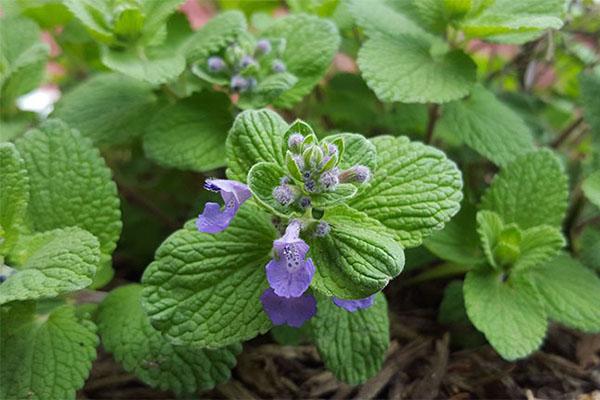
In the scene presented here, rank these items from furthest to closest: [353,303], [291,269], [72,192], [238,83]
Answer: [238,83] < [72,192] < [353,303] < [291,269]

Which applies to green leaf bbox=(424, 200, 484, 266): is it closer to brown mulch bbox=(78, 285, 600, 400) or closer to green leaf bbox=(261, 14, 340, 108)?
brown mulch bbox=(78, 285, 600, 400)

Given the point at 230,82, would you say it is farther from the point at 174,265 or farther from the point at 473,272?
the point at 473,272

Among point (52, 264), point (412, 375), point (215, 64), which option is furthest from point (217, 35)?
point (412, 375)

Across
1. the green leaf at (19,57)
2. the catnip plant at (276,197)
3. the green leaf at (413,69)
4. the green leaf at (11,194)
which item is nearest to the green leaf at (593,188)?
the catnip plant at (276,197)

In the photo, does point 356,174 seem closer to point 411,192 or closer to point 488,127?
point 411,192

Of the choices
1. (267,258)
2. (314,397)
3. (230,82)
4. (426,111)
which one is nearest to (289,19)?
(230,82)

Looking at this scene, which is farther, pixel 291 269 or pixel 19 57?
→ pixel 19 57
